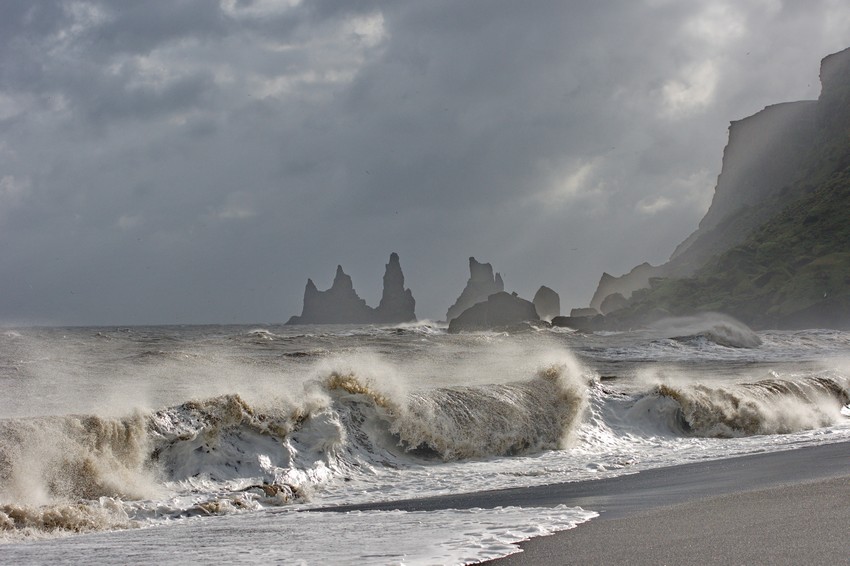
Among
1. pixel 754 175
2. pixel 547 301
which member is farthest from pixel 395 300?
pixel 754 175

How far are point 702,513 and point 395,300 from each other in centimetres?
13570

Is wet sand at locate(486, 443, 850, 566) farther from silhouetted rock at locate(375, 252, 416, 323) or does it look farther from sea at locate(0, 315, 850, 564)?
silhouetted rock at locate(375, 252, 416, 323)

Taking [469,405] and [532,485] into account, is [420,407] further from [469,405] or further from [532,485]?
[532,485]

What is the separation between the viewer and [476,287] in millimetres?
144625

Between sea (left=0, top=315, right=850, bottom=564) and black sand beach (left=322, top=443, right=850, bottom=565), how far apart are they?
0.45 m

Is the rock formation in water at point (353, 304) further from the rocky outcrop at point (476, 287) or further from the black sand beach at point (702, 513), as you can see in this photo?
the black sand beach at point (702, 513)

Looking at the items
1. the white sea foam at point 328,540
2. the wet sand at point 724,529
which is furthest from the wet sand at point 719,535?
the white sea foam at point 328,540

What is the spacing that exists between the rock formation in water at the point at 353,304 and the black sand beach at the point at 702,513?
130 metres

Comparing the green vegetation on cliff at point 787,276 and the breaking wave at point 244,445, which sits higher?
the green vegetation on cliff at point 787,276

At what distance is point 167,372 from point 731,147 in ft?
432

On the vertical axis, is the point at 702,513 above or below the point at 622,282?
below

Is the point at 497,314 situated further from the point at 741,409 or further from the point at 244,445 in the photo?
the point at 244,445

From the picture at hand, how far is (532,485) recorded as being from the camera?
11.4 m

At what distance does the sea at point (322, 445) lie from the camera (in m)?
7.66
